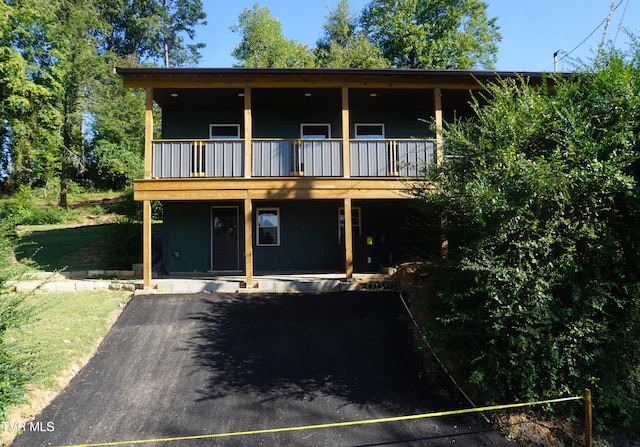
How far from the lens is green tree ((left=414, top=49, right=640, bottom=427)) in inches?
191

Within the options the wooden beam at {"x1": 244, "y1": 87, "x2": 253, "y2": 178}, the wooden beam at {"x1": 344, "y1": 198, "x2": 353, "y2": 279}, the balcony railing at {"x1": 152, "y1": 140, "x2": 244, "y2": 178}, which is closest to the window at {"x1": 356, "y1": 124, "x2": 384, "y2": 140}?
the wooden beam at {"x1": 344, "y1": 198, "x2": 353, "y2": 279}

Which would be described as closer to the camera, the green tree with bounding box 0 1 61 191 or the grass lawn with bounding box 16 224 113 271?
the grass lawn with bounding box 16 224 113 271

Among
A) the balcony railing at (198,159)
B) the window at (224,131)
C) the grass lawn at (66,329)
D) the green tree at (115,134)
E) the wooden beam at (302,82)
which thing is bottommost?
the grass lawn at (66,329)

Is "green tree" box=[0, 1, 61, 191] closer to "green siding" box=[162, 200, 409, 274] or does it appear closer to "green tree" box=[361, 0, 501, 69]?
"green siding" box=[162, 200, 409, 274]

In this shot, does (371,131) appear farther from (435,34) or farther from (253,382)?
(435,34)

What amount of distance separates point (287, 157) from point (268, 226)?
3.12 m

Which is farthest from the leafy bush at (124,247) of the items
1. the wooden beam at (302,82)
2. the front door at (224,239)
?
the wooden beam at (302,82)

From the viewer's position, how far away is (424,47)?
2623 cm

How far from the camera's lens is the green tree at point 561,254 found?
4840 mm

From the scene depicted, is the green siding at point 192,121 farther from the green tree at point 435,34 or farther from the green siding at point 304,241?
the green tree at point 435,34

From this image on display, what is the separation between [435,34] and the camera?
1078 inches

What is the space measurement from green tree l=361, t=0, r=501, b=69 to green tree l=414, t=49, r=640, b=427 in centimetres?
2257

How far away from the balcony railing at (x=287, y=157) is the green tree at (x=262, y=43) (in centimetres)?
2191

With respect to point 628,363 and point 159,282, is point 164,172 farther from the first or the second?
point 628,363
